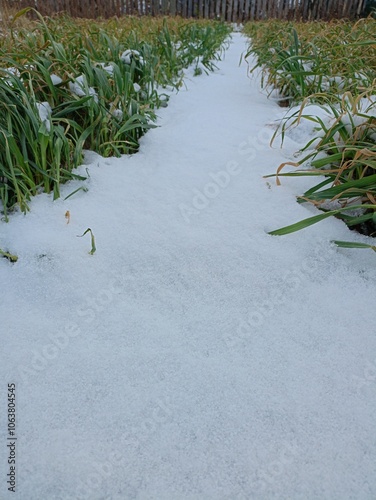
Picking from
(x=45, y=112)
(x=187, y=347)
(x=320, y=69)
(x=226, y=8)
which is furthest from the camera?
(x=226, y=8)

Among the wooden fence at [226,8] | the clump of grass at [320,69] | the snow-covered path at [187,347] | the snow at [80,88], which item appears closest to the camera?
the snow-covered path at [187,347]

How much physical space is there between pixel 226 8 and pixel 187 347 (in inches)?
419

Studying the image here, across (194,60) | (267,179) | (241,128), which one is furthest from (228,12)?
(267,179)

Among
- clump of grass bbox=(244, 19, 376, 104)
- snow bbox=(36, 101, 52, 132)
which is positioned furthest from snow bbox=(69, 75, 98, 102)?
clump of grass bbox=(244, 19, 376, 104)

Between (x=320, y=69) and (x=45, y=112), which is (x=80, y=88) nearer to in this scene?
(x=45, y=112)

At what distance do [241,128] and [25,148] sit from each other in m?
1.10

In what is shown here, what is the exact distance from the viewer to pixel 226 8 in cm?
909

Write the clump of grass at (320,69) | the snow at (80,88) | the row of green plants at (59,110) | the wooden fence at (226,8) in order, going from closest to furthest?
the row of green plants at (59,110)
the snow at (80,88)
the clump of grass at (320,69)
the wooden fence at (226,8)

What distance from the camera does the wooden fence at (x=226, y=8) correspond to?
8281 mm

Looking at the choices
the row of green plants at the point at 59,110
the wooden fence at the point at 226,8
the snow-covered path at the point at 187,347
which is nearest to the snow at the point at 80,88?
the row of green plants at the point at 59,110

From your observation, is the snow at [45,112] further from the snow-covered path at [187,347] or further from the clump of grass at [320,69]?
the clump of grass at [320,69]

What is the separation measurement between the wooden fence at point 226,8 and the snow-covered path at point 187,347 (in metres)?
9.13

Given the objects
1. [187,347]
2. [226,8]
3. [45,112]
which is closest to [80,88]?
[45,112]

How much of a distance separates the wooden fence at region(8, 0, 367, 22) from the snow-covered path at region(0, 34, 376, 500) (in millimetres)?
9128
